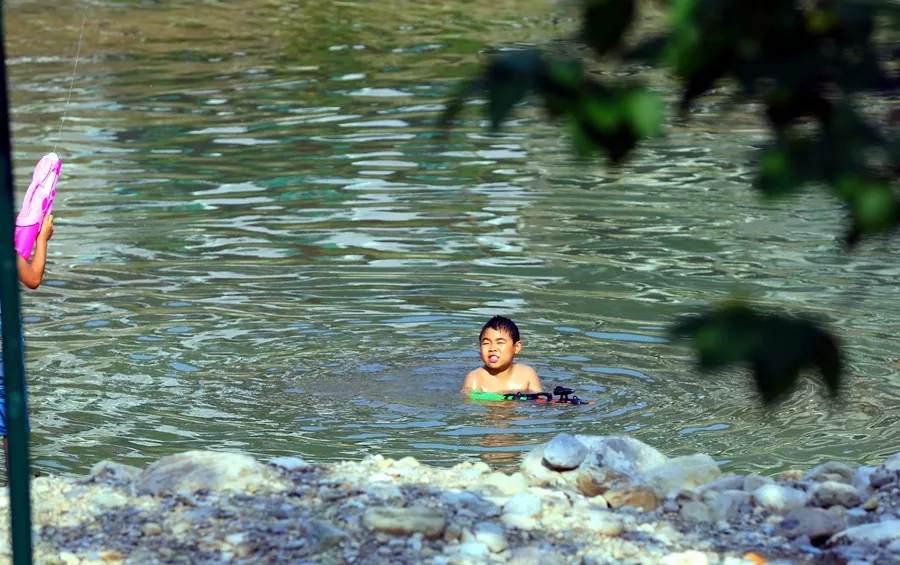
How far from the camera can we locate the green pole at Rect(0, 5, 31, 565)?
3.68 metres

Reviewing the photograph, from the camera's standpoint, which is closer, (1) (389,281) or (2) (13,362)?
(2) (13,362)

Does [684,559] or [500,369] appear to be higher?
[684,559]

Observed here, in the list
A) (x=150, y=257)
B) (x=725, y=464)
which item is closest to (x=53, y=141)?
(x=150, y=257)

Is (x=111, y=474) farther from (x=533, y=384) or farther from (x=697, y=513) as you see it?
(x=533, y=384)

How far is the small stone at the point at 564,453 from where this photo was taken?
652 centimetres

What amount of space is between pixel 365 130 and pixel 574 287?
6598mm

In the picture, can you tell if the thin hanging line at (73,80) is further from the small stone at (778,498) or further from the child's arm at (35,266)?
the small stone at (778,498)

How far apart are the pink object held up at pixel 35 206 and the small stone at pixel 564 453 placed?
250 centimetres

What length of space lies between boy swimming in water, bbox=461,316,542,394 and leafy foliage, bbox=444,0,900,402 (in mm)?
6843

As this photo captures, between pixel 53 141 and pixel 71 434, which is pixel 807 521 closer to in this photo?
pixel 71 434

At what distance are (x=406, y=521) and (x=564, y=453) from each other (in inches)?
52.6

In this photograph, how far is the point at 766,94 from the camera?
224 cm

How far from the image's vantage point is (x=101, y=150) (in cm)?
1658

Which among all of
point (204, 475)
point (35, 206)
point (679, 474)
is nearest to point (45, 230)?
point (35, 206)
